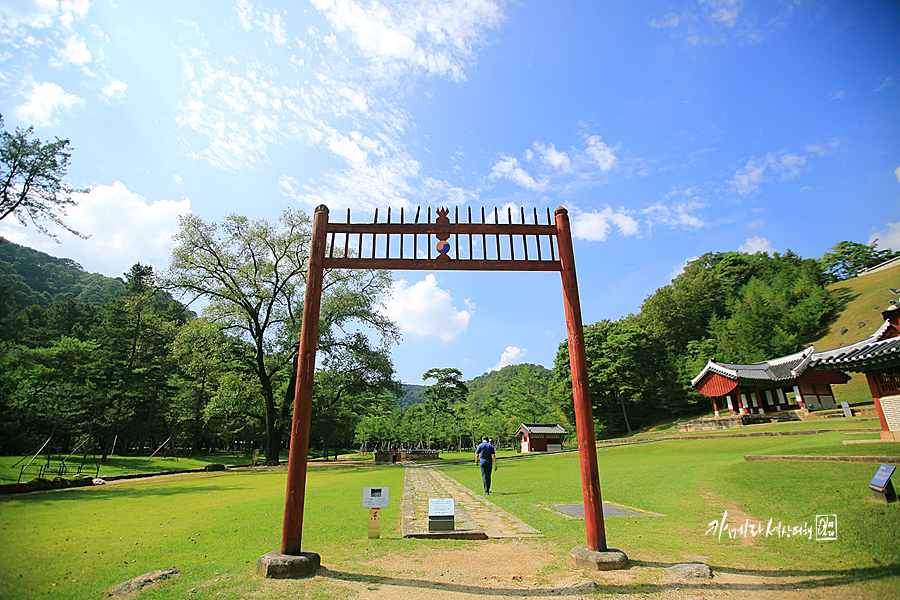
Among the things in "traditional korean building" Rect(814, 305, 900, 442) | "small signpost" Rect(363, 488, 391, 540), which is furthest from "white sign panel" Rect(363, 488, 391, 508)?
"traditional korean building" Rect(814, 305, 900, 442)

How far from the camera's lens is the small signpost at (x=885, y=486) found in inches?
269

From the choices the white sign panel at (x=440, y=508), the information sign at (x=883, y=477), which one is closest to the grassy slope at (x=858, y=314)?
the information sign at (x=883, y=477)

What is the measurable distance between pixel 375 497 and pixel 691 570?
4.67 m

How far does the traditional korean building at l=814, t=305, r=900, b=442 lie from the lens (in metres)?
11.9

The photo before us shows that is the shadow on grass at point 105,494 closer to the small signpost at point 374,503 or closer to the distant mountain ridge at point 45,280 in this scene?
the small signpost at point 374,503

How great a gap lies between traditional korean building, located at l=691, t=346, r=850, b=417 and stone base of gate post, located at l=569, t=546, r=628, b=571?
1407 inches

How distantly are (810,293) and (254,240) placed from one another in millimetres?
64377

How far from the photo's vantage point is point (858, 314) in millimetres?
44250

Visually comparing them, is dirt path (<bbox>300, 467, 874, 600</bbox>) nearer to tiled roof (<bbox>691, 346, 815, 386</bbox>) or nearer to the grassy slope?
tiled roof (<bbox>691, 346, 815, 386</bbox>)

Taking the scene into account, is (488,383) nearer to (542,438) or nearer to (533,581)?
(542,438)

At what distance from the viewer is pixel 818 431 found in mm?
20109

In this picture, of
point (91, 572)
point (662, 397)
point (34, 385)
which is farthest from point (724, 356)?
point (34, 385)

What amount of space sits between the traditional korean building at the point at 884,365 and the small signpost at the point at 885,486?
6.61 meters

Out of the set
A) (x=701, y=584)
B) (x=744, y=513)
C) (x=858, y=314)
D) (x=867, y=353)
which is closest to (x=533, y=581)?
(x=701, y=584)
